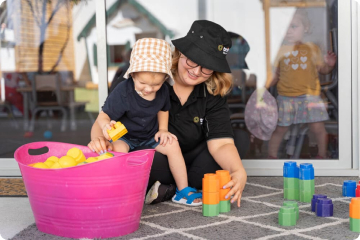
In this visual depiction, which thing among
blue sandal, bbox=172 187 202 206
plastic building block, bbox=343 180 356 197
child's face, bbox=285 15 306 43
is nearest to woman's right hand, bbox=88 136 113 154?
blue sandal, bbox=172 187 202 206

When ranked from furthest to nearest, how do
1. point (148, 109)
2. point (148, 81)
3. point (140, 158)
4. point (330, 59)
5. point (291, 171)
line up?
point (330, 59) < point (291, 171) < point (148, 109) < point (148, 81) < point (140, 158)

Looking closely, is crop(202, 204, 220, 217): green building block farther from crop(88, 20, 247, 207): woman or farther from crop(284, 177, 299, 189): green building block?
crop(284, 177, 299, 189): green building block

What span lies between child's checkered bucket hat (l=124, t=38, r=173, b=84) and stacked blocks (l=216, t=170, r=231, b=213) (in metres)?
0.48

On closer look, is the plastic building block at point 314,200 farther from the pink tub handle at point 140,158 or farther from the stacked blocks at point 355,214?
the pink tub handle at point 140,158

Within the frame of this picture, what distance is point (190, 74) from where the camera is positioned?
220cm

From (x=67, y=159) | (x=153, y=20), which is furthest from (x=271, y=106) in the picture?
(x=67, y=159)

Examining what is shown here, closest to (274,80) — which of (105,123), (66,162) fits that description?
(105,123)

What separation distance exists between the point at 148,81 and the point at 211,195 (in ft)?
1.79

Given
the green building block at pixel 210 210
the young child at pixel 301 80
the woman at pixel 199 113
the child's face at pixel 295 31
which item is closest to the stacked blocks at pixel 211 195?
the green building block at pixel 210 210

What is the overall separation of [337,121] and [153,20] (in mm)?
1325

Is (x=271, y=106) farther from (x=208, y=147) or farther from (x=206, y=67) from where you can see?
(x=206, y=67)

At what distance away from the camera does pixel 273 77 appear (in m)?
3.00

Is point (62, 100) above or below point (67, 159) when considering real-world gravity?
above

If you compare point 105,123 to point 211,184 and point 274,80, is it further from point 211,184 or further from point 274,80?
point 274,80
